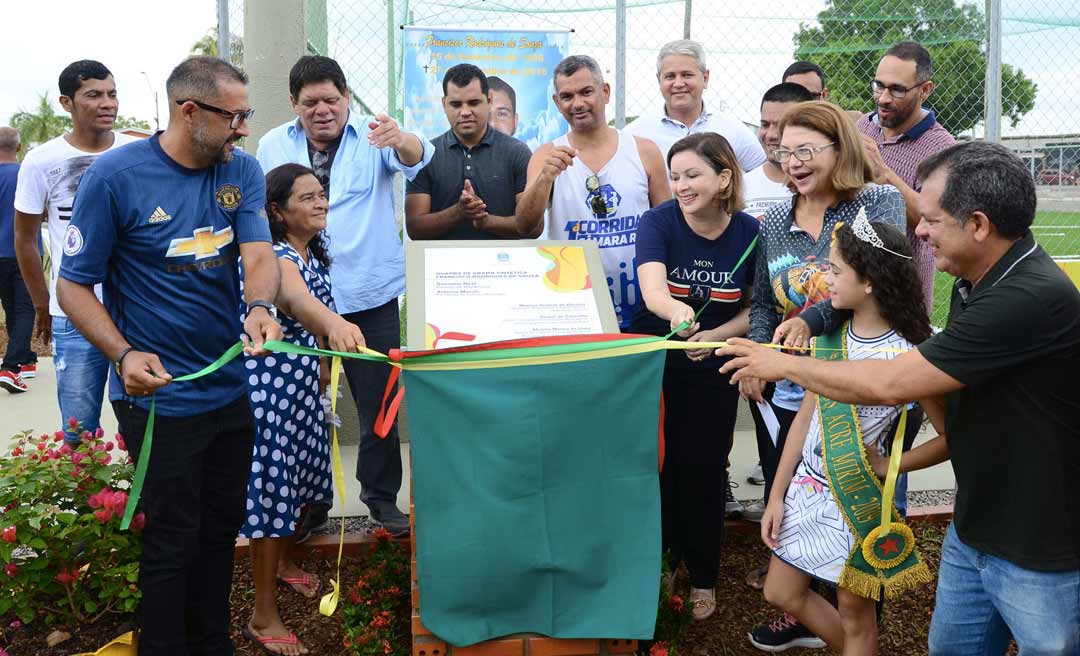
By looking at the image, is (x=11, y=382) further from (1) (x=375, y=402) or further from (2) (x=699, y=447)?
(2) (x=699, y=447)

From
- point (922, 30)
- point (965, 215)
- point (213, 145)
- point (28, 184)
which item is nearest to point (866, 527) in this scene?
point (965, 215)

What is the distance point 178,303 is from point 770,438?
8.15ft

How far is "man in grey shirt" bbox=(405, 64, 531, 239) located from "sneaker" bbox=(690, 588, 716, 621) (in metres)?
1.93

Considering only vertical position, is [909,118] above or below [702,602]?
above

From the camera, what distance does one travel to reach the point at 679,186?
3.65 m

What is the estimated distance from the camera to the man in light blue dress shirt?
4.45 m

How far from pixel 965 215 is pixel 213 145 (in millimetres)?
2271

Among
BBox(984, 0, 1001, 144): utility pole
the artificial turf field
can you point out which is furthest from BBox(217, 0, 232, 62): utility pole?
the artificial turf field

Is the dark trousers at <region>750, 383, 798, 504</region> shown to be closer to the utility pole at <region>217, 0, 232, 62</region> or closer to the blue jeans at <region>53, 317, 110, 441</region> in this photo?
the blue jeans at <region>53, 317, 110, 441</region>

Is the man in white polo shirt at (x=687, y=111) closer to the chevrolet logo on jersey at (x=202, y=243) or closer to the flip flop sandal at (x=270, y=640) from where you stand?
the chevrolet logo on jersey at (x=202, y=243)

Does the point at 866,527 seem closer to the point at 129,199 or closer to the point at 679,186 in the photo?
the point at 679,186

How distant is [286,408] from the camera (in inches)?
149

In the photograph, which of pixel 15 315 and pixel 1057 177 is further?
pixel 1057 177

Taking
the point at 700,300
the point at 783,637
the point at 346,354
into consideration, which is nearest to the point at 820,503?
the point at 783,637
